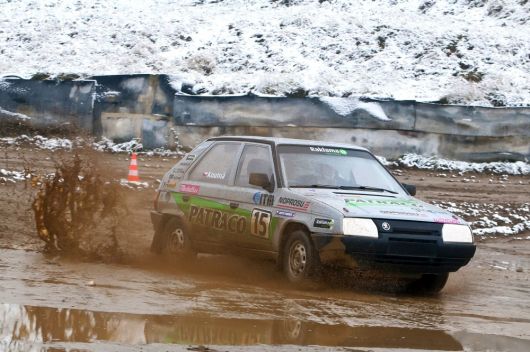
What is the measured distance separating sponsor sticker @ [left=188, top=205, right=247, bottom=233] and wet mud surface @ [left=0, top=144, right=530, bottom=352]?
46cm

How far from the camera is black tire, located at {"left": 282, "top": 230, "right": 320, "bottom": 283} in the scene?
8406 mm

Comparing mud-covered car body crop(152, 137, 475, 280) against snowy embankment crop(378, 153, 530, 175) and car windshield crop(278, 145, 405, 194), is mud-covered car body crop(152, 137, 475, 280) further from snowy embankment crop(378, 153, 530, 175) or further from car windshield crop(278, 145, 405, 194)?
snowy embankment crop(378, 153, 530, 175)

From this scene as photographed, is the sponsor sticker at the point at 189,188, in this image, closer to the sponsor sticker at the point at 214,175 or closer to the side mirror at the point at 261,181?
the sponsor sticker at the point at 214,175

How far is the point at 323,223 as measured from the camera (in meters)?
8.41

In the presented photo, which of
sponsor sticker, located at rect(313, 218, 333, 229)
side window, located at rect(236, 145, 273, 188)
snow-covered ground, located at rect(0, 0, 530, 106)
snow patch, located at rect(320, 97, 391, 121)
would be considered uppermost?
snow-covered ground, located at rect(0, 0, 530, 106)

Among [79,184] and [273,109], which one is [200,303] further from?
[273,109]

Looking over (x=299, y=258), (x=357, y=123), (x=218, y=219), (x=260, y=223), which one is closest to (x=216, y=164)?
→ (x=218, y=219)

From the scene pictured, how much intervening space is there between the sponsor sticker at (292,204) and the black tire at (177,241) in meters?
1.44

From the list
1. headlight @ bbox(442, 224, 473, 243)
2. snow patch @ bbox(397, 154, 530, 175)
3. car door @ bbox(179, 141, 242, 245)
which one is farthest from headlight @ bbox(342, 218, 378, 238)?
snow patch @ bbox(397, 154, 530, 175)

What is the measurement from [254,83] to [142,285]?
1741 cm

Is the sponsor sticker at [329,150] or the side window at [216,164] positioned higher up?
the sponsor sticker at [329,150]

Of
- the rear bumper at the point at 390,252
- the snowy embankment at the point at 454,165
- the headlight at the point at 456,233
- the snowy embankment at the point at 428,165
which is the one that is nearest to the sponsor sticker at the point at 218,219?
the rear bumper at the point at 390,252

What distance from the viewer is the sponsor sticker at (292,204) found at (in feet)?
28.5

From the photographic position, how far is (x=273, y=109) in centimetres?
2162
